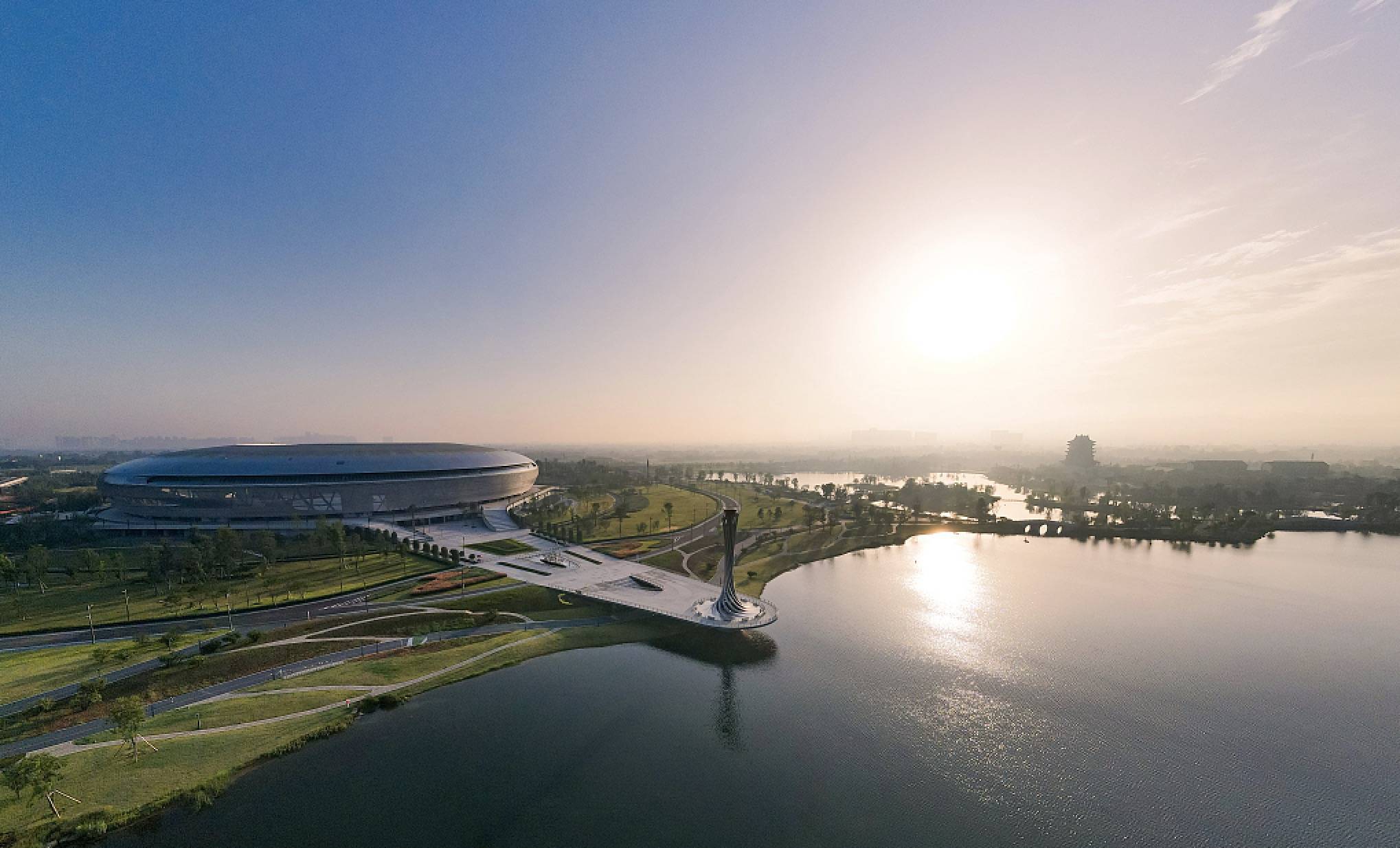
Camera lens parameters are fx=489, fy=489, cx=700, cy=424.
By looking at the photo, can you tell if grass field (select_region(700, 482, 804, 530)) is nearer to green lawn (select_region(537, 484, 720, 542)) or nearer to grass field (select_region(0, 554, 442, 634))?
green lawn (select_region(537, 484, 720, 542))

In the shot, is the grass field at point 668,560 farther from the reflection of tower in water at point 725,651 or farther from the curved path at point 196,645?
the curved path at point 196,645

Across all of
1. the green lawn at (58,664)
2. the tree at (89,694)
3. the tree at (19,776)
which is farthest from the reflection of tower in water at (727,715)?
the green lawn at (58,664)

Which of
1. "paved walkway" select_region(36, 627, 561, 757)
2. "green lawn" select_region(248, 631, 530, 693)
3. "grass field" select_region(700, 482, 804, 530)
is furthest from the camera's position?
"grass field" select_region(700, 482, 804, 530)

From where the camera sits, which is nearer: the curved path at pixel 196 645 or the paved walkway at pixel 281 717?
the paved walkway at pixel 281 717

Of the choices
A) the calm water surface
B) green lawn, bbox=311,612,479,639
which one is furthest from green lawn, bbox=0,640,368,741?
the calm water surface

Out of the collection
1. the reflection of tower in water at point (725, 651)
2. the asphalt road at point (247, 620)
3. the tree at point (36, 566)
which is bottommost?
the reflection of tower in water at point (725, 651)

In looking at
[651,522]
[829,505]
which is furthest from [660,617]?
[829,505]
